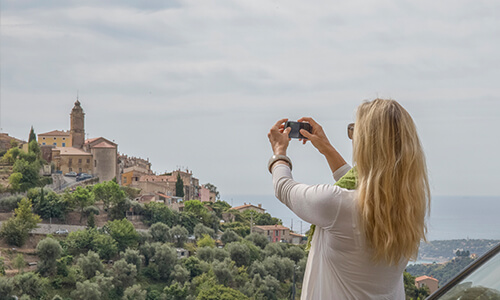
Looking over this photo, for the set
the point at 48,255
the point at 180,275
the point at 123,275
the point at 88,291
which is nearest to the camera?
the point at 88,291

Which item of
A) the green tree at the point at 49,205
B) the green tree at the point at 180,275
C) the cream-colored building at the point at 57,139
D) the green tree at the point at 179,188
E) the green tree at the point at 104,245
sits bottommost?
the green tree at the point at 180,275

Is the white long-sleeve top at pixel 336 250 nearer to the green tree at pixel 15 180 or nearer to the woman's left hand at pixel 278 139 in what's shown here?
the woman's left hand at pixel 278 139

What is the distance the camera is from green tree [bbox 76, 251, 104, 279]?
75.6 ft

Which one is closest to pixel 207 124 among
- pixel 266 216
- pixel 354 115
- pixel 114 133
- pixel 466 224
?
pixel 114 133

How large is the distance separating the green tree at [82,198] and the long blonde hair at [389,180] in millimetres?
28354

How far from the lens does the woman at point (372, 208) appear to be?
69cm

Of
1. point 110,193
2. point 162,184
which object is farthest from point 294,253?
point 162,184

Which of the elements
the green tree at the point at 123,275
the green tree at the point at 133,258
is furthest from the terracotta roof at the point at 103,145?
the green tree at the point at 123,275

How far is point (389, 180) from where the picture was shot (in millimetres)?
686

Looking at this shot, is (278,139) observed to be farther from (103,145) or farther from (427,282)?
(103,145)

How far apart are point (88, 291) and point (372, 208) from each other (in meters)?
21.8

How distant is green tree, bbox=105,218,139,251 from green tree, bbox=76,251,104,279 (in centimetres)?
241

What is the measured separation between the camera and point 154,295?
74.3 ft

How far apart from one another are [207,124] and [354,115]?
6630 centimetres
